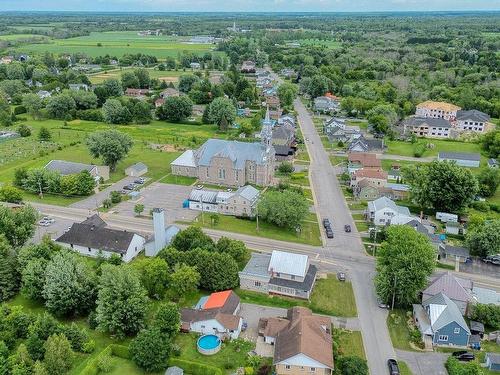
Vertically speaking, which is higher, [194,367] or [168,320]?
[168,320]

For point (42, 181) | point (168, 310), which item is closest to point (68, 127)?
point (42, 181)

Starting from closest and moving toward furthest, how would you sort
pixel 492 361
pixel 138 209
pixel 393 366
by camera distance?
pixel 393 366
pixel 492 361
pixel 138 209

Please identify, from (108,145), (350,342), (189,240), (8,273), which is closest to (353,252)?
(350,342)

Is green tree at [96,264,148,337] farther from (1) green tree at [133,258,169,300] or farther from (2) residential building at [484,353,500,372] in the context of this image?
(2) residential building at [484,353,500,372]

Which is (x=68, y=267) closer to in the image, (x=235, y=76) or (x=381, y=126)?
(x=381, y=126)

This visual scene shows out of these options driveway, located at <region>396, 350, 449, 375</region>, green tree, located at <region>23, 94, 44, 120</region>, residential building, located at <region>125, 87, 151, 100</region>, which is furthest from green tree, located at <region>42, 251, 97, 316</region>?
residential building, located at <region>125, 87, 151, 100</region>

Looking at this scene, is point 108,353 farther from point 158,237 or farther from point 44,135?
point 44,135
